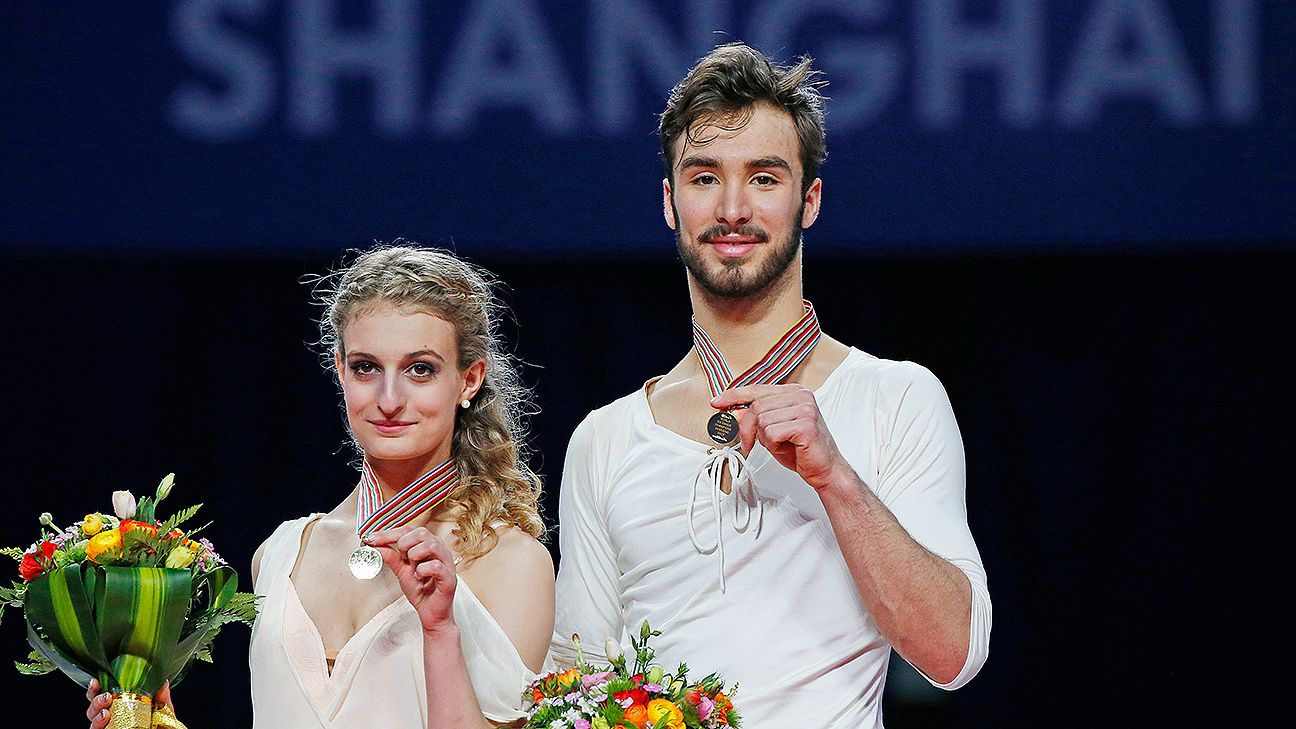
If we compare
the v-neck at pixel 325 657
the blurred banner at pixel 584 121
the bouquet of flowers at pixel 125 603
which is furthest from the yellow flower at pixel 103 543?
the blurred banner at pixel 584 121

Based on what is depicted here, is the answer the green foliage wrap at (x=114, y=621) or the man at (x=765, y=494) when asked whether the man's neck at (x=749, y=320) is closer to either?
the man at (x=765, y=494)

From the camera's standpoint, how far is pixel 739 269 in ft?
8.94

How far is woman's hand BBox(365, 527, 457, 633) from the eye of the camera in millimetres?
2441

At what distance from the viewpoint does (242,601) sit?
2703 millimetres

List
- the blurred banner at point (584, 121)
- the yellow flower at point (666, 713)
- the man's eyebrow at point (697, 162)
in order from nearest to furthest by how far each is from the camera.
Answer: the yellow flower at point (666, 713), the man's eyebrow at point (697, 162), the blurred banner at point (584, 121)

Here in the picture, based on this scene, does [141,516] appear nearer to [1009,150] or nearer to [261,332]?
[261,332]

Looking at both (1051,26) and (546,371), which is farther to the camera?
(546,371)

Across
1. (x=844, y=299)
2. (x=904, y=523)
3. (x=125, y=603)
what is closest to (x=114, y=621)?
(x=125, y=603)

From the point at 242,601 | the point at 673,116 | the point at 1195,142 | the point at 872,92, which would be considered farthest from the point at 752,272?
the point at 1195,142

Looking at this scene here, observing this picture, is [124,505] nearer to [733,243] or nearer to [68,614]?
[68,614]

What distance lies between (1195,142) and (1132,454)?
88 cm

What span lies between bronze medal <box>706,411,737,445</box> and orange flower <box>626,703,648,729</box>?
0.52 meters

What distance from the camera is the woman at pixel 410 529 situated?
268 cm

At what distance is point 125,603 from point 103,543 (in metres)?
0.11
